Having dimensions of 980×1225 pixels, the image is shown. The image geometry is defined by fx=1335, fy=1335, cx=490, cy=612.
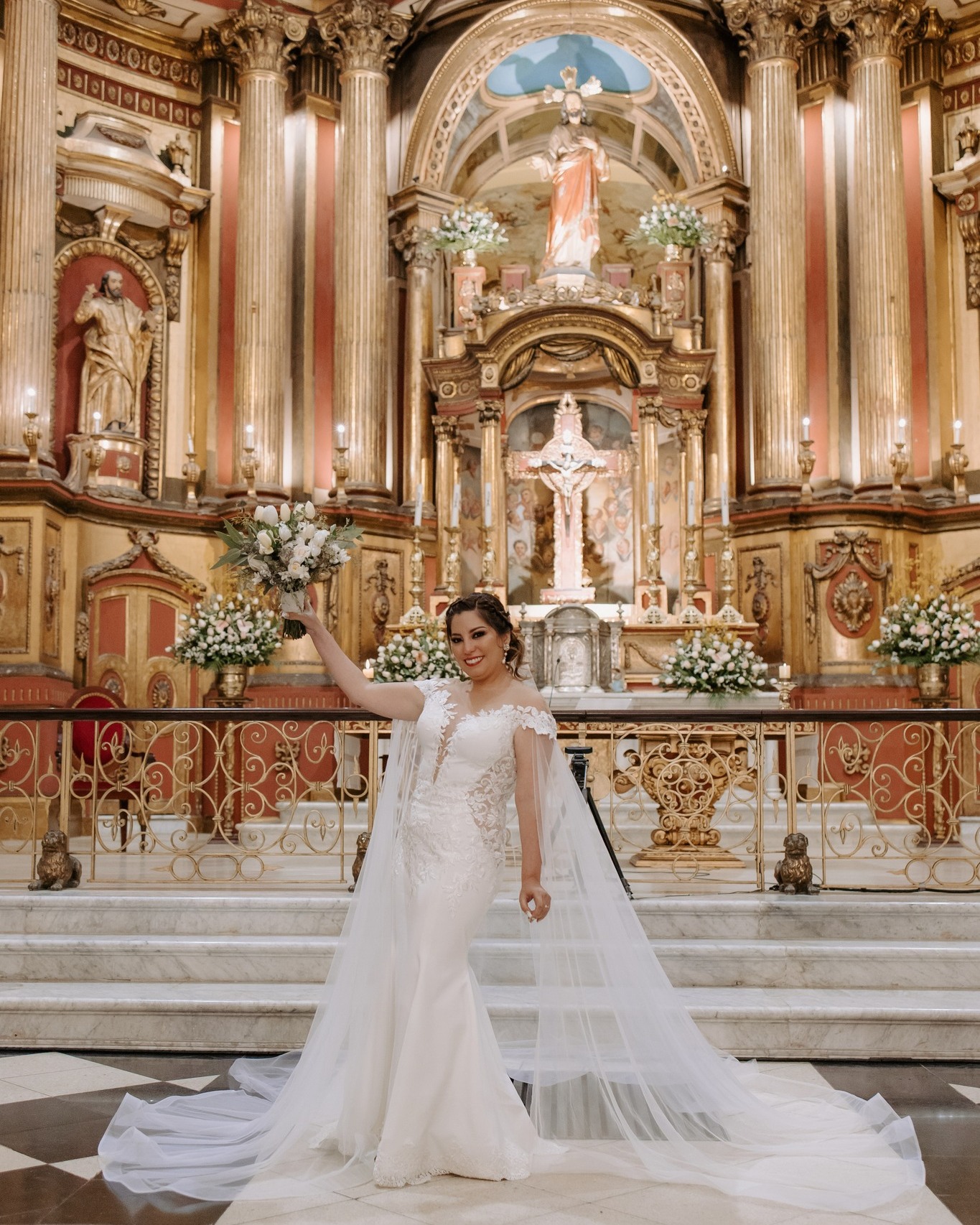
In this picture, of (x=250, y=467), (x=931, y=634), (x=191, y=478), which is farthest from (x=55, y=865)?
(x=191, y=478)

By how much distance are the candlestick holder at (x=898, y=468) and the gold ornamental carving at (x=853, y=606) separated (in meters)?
0.95

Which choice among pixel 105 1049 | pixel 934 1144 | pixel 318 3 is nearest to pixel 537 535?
pixel 318 3

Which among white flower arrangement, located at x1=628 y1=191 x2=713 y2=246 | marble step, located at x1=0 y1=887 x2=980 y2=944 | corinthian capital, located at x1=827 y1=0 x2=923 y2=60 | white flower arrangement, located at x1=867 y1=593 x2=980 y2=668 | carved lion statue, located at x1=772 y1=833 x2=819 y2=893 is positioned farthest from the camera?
white flower arrangement, located at x1=628 y1=191 x2=713 y2=246

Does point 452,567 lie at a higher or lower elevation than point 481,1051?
higher

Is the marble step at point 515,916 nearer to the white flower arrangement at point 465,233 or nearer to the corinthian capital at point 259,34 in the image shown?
the white flower arrangement at point 465,233

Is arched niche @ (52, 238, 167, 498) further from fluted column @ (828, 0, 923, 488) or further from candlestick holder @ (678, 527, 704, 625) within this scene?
fluted column @ (828, 0, 923, 488)

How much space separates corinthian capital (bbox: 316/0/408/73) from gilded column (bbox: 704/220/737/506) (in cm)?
414

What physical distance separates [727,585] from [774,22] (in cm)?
620

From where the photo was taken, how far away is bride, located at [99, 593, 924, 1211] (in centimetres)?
388

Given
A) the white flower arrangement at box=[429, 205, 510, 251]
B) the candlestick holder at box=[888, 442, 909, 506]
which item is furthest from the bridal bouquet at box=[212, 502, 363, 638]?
the white flower arrangement at box=[429, 205, 510, 251]

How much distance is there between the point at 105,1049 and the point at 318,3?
40.5 ft

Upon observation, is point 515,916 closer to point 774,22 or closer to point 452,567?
point 452,567

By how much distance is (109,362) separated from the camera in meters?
13.4

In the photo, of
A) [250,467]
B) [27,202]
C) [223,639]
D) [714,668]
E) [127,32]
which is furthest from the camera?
[127,32]
